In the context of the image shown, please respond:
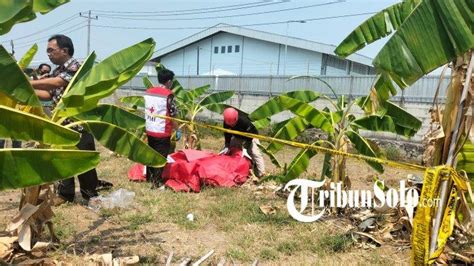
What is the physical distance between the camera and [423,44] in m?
3.24

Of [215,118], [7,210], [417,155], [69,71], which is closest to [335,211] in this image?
[69,71]

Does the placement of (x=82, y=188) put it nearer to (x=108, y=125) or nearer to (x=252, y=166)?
(x=108, y=125)

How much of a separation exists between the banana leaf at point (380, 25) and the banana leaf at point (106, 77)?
2354 mm

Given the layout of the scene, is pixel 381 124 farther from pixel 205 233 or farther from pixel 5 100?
pixel 5 100

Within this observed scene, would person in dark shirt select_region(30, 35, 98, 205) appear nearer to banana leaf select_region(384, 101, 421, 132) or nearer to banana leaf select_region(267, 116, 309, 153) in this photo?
banana leaf select_region(267, 116, 309, 153)

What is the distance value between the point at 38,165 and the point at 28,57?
6.62ft

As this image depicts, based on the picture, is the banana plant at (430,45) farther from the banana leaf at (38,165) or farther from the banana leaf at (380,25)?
the banana leaf at (38,165)

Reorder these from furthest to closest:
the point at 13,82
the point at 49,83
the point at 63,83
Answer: the point at 63,83
the point at 49,83
the point at 13,82

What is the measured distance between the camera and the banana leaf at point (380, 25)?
5.05 m

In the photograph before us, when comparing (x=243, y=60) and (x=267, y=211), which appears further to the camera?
(x=243, y=60)

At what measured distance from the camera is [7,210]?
549 centimetres

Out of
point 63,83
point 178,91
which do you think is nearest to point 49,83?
point 63,83

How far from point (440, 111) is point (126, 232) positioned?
10.6ft

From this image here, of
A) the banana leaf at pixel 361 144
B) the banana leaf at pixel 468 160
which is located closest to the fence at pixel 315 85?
the banana leaf at pixel 361 144
